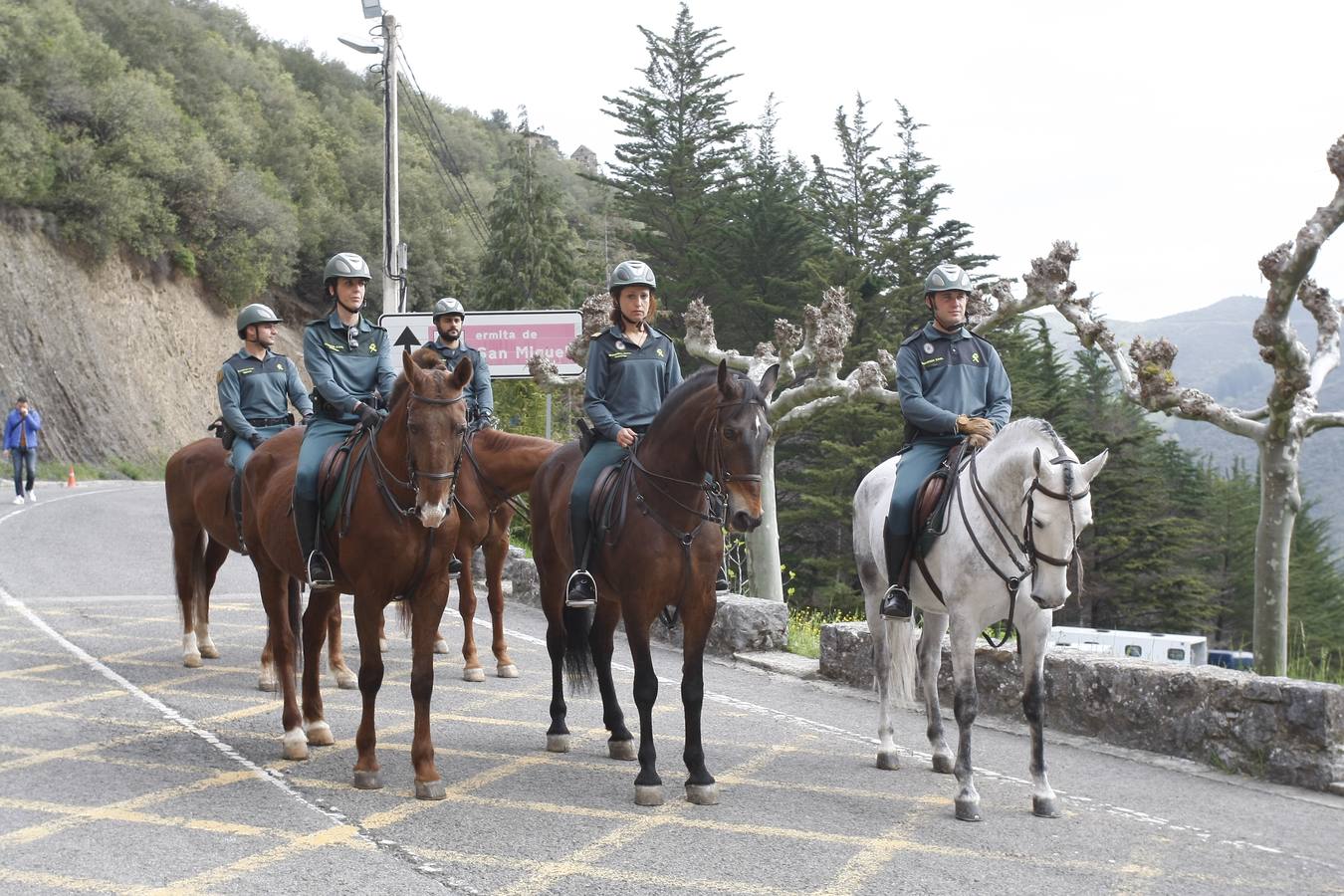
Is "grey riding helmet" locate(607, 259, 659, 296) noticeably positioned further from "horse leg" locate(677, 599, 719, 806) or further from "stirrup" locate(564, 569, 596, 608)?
"horse leg" locate(677, 599, 719, 806)

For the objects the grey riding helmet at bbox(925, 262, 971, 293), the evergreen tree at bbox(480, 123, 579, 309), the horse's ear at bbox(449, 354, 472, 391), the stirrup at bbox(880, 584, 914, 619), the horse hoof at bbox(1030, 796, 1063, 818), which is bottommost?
the horse hoof at bbox(1030, 796, 1063, 818)

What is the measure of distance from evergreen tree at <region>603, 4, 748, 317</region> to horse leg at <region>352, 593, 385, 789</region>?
137 ft

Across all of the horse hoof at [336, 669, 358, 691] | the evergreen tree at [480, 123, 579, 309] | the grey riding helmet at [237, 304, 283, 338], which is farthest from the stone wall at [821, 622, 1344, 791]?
the evergreen tree at [480, 123, 579, 309]

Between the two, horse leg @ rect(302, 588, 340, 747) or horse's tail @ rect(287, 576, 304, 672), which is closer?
horse leg @ rect(302, 588, 340, 747)

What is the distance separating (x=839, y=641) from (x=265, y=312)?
567cm

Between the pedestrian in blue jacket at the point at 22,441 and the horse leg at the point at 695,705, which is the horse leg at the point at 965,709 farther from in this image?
the pedestrian in blue jacket at the point at 22,441

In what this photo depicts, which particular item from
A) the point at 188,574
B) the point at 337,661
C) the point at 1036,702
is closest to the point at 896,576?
the point at 1036,702

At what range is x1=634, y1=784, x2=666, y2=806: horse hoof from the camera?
6.47 m

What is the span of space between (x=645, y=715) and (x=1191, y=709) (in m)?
3.78

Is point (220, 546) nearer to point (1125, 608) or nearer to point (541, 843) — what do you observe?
point (541, 843)

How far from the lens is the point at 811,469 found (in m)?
40.7

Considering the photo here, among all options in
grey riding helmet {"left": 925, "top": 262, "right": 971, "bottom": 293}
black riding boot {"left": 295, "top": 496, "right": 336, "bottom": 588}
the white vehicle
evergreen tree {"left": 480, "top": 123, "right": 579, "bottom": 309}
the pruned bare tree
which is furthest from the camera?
evergreen tree {"left": 480, "top": 123, "right": 579, "bottom": 309}

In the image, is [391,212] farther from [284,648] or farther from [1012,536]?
[1012,536]

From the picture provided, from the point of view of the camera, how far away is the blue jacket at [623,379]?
7539 millimetres
